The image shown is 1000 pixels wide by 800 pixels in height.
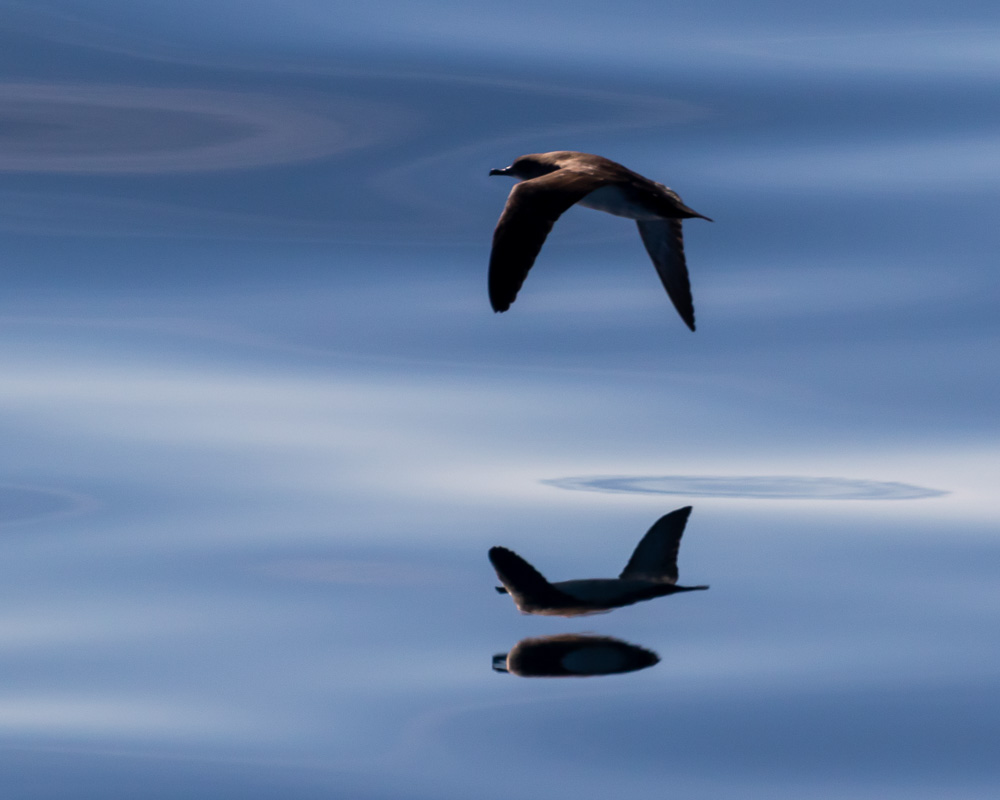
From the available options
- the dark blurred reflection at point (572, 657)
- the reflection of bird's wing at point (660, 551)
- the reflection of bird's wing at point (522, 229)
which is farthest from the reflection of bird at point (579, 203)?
the dark blurred reflection at point (572, 657)

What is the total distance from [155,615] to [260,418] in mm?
1593

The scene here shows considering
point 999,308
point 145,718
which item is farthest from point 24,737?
point 999,308

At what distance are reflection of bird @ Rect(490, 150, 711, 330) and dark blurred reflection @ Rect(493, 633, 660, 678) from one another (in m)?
1.14

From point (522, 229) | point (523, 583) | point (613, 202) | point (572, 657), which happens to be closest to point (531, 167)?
point (613, 202)

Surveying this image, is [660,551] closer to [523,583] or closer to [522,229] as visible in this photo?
[523,583]

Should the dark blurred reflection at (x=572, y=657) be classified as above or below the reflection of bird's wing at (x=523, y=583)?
below

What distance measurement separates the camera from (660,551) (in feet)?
→ 15.5

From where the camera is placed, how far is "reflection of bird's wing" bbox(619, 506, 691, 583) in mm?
4500

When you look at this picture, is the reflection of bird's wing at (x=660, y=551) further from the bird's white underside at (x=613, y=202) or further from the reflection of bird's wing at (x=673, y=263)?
the reflection of bird's wing at (x=673, y=263)

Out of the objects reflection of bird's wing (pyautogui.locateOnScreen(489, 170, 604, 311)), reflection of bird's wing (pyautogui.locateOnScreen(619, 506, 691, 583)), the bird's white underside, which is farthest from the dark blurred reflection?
the bird's white underside

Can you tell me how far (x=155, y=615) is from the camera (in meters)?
4.18

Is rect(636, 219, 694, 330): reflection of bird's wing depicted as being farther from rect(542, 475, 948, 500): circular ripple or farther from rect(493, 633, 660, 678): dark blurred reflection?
rect(493, 633, 660, 678): dark blurred reflection

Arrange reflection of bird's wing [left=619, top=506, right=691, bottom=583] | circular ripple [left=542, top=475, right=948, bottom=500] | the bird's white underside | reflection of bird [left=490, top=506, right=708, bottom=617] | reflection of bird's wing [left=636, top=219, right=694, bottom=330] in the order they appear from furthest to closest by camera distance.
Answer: reflection of bird's wing [left=636, top=219, right=694, bottom=330]
the bird's white underside
circular ripple [left=542, top=475, right=948, bottom=500]
reflection of bird's wing [left=619, top=506, right=691, bottom=583]
reflection of bird [left=490, top=506, right=708, bottom=617]

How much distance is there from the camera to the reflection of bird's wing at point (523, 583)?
4.21m
